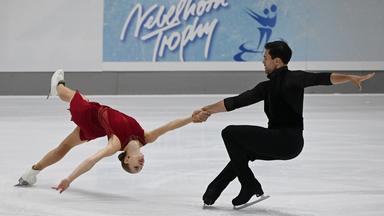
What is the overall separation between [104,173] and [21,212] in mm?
1452

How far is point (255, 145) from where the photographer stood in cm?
414

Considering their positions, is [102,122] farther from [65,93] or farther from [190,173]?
[190,173]

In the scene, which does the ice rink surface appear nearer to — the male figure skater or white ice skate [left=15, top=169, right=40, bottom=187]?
white ice skate [left=15, top=169, right=40, bottom=187]

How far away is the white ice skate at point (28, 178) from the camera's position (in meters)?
5.07

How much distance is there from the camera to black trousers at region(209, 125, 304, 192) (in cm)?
412

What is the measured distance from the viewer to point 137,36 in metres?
13.2

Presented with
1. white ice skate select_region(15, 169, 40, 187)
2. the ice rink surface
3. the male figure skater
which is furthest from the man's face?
white ice skate select_region(15, 169, 40, 187)

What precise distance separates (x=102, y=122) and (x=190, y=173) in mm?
1086

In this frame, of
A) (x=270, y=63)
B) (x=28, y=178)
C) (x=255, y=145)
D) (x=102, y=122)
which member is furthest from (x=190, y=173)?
(x=270, y=63)

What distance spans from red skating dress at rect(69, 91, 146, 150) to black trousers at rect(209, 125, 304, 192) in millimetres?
713

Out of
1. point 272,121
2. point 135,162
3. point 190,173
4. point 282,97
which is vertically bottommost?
point 190,173

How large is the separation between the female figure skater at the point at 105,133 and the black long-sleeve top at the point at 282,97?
48 cm

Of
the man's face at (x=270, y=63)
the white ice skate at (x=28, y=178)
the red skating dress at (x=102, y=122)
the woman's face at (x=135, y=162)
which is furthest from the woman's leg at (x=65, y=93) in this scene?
the man's face at (x=270, y=63)

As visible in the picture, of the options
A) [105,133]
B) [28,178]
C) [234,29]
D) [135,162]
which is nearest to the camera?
[135,162]
